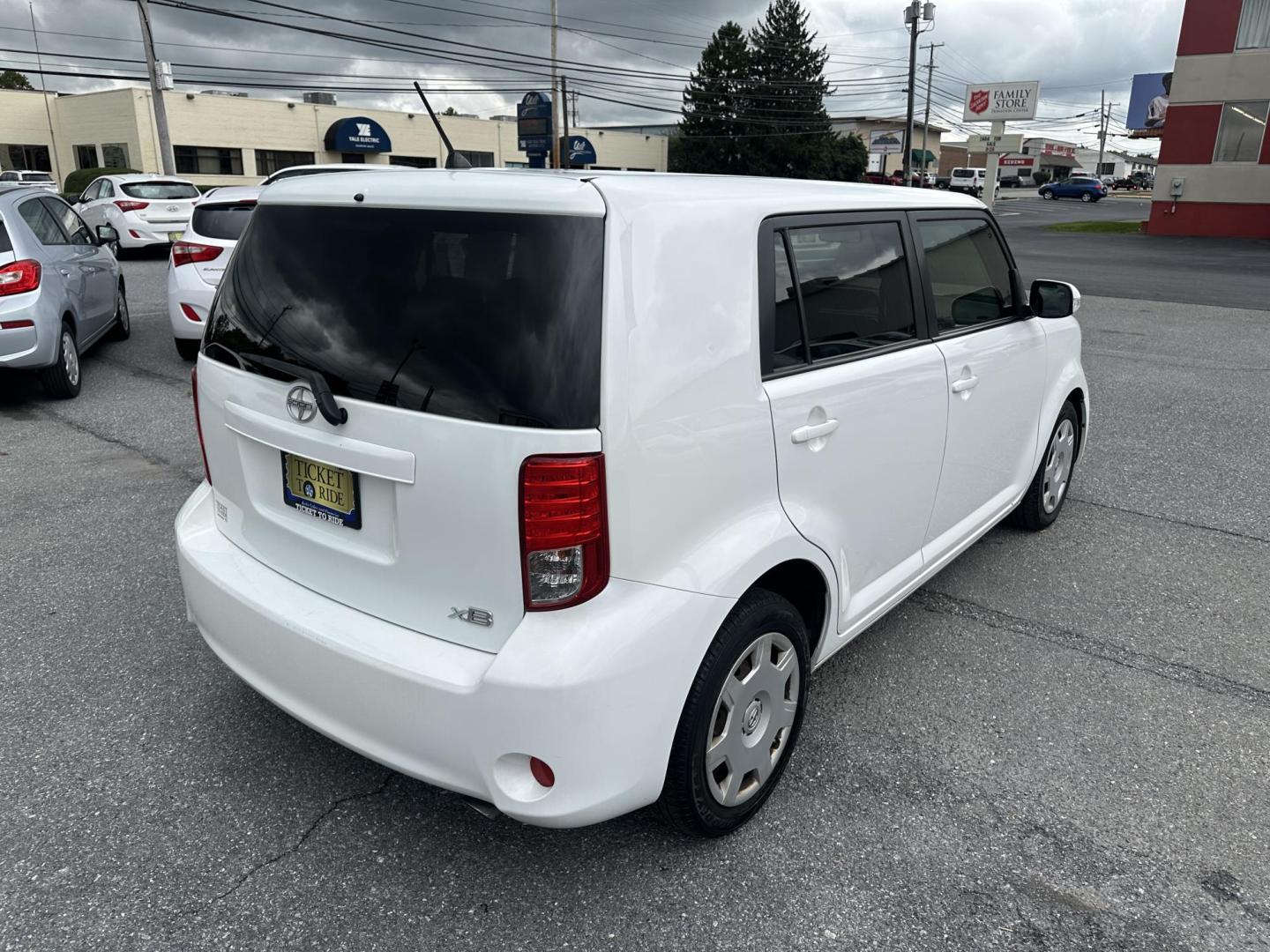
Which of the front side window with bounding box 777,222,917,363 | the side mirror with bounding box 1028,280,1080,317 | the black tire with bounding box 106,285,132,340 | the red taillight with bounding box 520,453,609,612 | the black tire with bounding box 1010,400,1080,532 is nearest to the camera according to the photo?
the red taillight with bounding box 520,453,609,612

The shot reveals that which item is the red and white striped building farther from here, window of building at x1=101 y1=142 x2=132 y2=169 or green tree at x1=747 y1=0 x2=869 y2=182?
window of building at x1=101 y1=142 x2=132 y2=169

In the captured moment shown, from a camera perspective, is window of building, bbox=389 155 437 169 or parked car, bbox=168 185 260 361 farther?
window of building, bbox=389 155 437 169

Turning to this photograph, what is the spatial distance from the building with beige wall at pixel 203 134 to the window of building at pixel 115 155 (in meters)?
0.06

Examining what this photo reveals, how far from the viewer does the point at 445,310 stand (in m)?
2.22

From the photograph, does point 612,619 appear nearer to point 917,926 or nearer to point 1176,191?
point 917,926

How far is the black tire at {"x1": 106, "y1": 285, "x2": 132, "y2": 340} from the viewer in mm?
9836

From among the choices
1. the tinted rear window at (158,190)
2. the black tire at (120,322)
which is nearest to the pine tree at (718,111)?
the tinted rear window at (158,190)

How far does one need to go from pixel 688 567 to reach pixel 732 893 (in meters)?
0.89

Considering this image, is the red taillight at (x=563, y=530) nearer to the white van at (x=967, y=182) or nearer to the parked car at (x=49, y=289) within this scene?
the parked car at (x=49, y=289)

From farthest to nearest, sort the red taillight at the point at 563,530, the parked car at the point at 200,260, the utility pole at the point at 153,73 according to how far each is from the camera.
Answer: the utility pole at the point at 153,73 < the parked car at the point at 200,260 < the red taillight at the point at 563,530

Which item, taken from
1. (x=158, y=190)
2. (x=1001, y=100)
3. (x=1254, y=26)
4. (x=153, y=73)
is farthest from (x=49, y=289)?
(x=1001, y=100)

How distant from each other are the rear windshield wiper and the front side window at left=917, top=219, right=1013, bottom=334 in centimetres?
216

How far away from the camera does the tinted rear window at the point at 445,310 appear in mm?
2082

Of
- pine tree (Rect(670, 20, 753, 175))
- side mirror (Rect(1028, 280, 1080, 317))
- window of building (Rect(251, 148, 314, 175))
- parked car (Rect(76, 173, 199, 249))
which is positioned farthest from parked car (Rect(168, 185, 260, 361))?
pine tree (Rect(670, 20, 753, 175))
